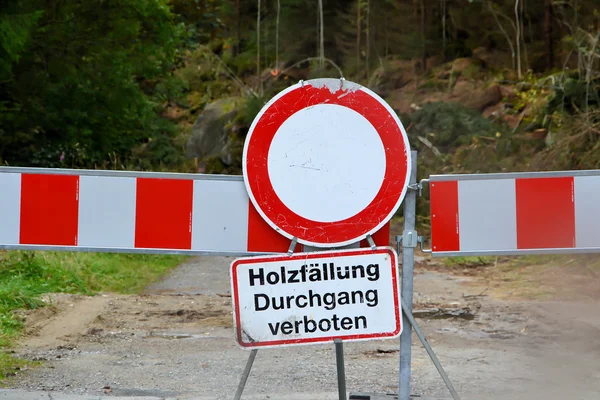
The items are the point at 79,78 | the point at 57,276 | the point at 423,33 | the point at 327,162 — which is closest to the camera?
the point at 327,162

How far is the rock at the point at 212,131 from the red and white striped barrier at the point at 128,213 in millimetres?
19372

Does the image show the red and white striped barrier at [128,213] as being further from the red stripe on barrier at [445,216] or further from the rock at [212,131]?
the rock at [212,131]

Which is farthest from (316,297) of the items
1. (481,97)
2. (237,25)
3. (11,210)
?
(237,25)

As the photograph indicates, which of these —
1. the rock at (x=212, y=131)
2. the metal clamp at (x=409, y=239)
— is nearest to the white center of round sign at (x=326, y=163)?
the metal clamp at (x=409, y=239)

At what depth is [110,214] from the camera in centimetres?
386

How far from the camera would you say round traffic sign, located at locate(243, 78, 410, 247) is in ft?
11.8

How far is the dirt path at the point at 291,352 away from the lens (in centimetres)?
507

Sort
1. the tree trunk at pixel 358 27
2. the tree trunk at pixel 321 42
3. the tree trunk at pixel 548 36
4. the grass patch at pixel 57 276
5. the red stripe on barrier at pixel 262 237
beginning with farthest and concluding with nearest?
1. the tree trunk at pixel 358 27
2. the tree trunk at pixel 548 36
3. the tree trunk at pixel 321 42
4. the grass patch at pixel 57 276
5. the red stripe on barrier at pixel 262 237

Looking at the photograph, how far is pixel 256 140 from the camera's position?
3627 mm

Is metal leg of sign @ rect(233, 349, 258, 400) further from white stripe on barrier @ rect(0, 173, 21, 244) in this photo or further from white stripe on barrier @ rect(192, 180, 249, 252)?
white stripe on barrier @ rect(0, 173, 21, 244)

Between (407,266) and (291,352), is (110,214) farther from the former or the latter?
(291,352)

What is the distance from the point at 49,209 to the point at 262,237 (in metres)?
0.96

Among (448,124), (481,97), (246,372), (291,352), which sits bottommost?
(291,352)

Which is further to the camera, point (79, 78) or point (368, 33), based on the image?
point (368, 33)
